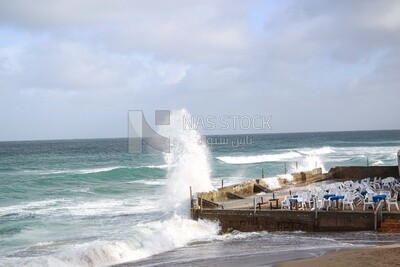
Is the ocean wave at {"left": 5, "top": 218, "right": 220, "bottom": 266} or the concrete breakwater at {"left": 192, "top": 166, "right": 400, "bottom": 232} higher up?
the concrete breakwater at {"left": 192, "top": 166, "right": 400, "bottom": 232}

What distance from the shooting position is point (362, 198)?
22453 mm

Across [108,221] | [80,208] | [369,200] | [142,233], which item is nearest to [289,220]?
[369,200]

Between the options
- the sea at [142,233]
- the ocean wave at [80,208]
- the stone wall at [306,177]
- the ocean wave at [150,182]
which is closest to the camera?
the sea at [142,233]

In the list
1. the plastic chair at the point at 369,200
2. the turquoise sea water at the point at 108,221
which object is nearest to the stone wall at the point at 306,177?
the turquoise sea water at the point at 108,221

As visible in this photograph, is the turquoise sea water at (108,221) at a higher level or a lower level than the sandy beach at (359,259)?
lower

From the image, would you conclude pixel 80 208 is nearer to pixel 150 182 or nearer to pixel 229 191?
pixel 229 191

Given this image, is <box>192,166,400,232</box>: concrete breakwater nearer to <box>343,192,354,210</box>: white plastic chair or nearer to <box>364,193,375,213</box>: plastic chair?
<box>364,193,375,213</box>: plastic chair

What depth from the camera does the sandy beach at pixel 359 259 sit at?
44.1 feet

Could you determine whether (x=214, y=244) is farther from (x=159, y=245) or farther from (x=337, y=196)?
(x=337, y=196)

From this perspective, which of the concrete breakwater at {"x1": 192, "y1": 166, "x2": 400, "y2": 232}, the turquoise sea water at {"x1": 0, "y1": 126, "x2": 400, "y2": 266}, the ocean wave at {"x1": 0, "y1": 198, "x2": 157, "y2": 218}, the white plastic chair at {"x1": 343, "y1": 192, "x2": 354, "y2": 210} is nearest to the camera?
the turquoise sea water at {"x1": 0, "y1": 126, "x2": 400, "y2": 266}

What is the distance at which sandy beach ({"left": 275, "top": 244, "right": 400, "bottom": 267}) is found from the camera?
13.4 m

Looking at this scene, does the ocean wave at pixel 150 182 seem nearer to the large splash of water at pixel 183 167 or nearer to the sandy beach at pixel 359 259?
the large splash of water at pixel 183 167

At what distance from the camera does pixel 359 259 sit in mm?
13875

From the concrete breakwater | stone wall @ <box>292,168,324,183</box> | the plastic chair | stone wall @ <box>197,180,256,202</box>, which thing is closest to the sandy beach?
the concrete breakwater
